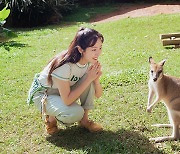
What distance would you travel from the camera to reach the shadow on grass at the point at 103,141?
3330 mm

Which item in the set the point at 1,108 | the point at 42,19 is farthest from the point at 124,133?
the point at 42,19

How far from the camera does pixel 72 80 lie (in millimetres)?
3529

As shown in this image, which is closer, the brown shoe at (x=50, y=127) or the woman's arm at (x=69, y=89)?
the woman's arm at (x=69, y=89)

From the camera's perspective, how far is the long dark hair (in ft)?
11.0

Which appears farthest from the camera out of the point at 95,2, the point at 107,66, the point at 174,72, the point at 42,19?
the point at 95,2

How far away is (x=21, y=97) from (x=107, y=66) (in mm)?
1889

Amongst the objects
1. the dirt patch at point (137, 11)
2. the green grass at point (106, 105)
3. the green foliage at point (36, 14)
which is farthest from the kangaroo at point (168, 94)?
the green foliage at point (36, 14)

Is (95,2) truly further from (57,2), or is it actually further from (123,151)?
(123,151)

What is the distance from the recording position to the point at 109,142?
3447 mm

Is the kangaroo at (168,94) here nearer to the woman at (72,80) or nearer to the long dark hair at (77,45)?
the woman at (72,80)

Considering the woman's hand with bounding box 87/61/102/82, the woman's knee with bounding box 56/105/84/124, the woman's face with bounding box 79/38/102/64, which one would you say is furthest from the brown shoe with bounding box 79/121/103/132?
the woman's face with bounding box 79/38/102/64

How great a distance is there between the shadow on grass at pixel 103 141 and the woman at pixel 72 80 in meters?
0.17

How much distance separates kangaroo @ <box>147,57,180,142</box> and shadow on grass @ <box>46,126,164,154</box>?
0.16m

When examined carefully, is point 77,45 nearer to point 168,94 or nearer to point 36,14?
point 168,94
